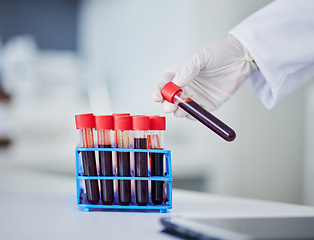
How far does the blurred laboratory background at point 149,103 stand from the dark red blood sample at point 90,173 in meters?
1.49

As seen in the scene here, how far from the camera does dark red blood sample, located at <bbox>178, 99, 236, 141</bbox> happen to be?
0.64 meters

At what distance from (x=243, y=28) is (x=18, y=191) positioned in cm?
68

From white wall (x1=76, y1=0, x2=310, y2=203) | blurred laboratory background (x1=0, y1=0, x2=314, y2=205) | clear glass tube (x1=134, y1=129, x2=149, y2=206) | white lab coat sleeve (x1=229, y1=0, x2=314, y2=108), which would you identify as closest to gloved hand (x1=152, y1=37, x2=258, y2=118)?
white lab coat sleeve (x1=229, y1=0, x2=314, y2=108)

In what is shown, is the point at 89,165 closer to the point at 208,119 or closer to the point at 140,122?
the point at 140,122

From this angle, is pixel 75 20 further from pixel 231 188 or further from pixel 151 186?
pixel 151 186

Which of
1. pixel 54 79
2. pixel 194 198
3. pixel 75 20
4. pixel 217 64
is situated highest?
pixel 75 20

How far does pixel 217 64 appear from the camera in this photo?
100 cm

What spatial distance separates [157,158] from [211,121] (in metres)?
0.12

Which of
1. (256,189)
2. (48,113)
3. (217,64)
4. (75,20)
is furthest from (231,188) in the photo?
(75,20)

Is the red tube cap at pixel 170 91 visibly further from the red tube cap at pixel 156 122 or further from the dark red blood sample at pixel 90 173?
the dark red blood sample at pixel 90 173

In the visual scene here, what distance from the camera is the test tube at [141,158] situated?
27.6 inches

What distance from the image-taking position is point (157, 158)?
71cm

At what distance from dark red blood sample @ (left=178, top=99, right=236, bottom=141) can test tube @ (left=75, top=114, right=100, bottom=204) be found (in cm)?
17

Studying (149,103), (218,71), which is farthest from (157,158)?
(149,103)
